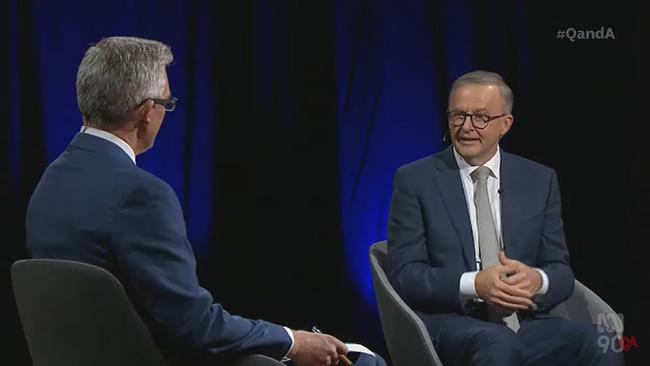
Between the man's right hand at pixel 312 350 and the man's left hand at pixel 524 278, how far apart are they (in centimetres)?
94

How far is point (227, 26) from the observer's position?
4195 millimetres

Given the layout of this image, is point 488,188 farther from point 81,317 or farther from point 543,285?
point 81,317

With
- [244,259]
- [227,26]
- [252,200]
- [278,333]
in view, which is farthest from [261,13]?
[278,333]

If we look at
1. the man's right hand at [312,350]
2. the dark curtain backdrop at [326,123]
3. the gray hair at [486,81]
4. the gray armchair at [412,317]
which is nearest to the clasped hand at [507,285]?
the gray armchair at [412,317]

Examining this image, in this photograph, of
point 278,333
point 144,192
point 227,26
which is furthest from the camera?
point 227,26

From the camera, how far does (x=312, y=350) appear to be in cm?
235

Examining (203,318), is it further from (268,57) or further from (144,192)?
(268,57)

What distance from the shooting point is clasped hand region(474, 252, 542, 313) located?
10.0 feet

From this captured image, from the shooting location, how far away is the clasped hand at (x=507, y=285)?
3061mm

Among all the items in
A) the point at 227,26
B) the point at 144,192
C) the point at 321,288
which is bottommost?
the point at 321,288

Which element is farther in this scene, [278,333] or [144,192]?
[278,333]

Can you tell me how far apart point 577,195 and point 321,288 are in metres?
1.29

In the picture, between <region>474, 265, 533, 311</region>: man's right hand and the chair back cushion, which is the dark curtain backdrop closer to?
<region>474, 265, 533, 311</region>: man's right hand

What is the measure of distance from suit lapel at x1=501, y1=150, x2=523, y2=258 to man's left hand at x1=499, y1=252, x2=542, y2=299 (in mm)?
110
